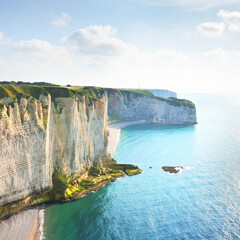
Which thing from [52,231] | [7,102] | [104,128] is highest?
[7,102]

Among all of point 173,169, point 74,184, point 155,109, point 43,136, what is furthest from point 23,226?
point 155,109

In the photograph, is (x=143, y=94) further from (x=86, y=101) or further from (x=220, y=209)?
(x=220, y=209)

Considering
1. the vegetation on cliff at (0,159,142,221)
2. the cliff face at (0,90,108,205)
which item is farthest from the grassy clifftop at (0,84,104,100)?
the vegetation on cliff at (0,159,142,221)

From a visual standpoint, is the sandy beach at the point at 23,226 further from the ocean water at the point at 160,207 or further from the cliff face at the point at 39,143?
the cliff face at the point at 39,143

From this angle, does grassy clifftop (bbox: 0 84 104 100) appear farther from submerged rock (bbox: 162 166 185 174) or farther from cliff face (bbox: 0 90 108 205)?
submerged rock (bbox: 162 166 185 174)

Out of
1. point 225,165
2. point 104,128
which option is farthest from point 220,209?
point 104,128

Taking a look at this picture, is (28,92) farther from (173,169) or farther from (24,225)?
(173,169)

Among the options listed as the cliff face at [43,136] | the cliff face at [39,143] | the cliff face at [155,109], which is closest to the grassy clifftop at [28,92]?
the cliff face at [43,136]
